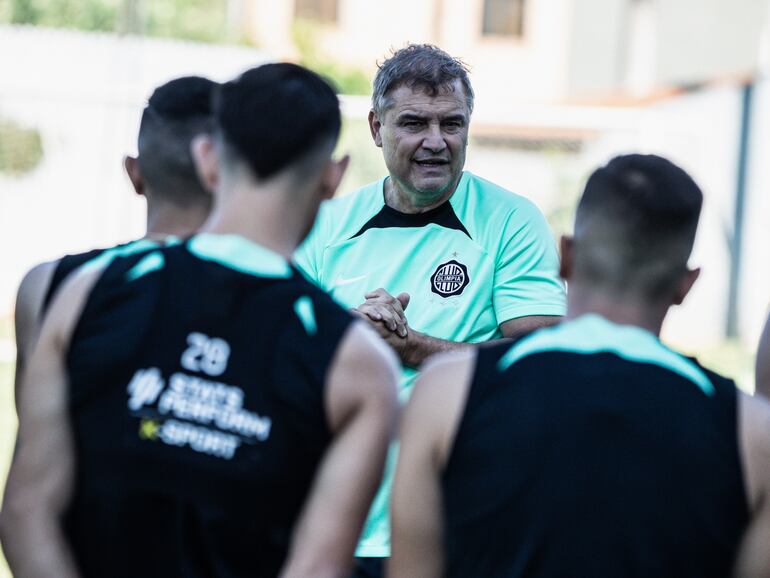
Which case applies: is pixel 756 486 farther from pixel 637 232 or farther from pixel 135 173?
pixel 135 173

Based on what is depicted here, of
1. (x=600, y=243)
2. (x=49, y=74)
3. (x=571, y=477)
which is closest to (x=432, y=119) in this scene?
(x=600, y=243)

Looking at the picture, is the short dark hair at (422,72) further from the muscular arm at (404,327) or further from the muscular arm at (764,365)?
the muscular arm at (764,365)

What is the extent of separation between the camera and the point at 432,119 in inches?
173

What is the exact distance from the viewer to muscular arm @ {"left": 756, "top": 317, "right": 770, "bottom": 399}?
11.4 feet

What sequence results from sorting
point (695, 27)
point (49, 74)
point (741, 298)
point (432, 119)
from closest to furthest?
1. point (432, 119)
2. point (741, 298)
3. point (49, 74)
4. point (695, 27)

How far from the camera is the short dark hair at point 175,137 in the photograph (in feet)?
9.95

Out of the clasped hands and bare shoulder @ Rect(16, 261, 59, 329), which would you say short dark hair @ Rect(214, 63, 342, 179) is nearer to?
bare shoulder @ Rect(16, 261, 59, 329)

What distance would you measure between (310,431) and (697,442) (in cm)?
75

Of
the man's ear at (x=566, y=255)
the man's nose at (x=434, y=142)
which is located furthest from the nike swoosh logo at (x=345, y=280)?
the man's ear at (x=566, y=255)

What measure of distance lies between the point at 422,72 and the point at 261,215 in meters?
1.93

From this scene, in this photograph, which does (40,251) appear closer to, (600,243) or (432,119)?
(432,119)

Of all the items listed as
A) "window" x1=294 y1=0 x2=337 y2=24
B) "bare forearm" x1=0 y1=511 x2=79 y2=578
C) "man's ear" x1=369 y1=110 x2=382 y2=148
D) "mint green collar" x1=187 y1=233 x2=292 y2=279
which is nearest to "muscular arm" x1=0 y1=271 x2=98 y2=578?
"bare forearm" x1=0 y1=511 x2=79 y2=578

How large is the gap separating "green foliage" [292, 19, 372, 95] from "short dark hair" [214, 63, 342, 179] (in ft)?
69.3

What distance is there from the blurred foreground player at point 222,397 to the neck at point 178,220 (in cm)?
34
